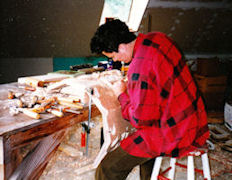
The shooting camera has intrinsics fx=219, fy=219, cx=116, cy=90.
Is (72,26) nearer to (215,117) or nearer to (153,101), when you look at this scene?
(215,117)

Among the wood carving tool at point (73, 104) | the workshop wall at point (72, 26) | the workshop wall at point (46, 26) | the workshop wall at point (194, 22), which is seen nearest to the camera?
the wood carving tool at point (73, 104)

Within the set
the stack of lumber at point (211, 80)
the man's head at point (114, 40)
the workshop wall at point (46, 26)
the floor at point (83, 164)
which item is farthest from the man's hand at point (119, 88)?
the stack of lumber at point (211, 80)

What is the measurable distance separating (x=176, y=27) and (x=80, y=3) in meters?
2.27

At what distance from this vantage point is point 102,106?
1442 millimetres

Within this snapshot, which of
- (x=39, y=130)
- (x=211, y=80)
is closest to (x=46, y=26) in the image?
(x=39, y=130)

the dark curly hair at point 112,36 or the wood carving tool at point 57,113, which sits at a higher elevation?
the dark curly hair at point 112,36

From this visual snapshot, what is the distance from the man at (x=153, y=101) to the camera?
43.6 inches

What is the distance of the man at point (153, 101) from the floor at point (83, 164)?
968 mm

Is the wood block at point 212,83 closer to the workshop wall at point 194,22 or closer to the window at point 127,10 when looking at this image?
the workshop wall at point 194,22

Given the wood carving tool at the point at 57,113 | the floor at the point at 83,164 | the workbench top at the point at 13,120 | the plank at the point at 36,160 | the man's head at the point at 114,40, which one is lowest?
the floor at the point at 83,164

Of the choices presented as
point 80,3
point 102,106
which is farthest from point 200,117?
point 80,3

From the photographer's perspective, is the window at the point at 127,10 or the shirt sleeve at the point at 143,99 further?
the window at the point at 127,10

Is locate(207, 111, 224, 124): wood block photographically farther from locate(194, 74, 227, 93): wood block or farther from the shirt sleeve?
the shirt sleeve

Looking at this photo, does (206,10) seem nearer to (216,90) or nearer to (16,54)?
(216,90)
